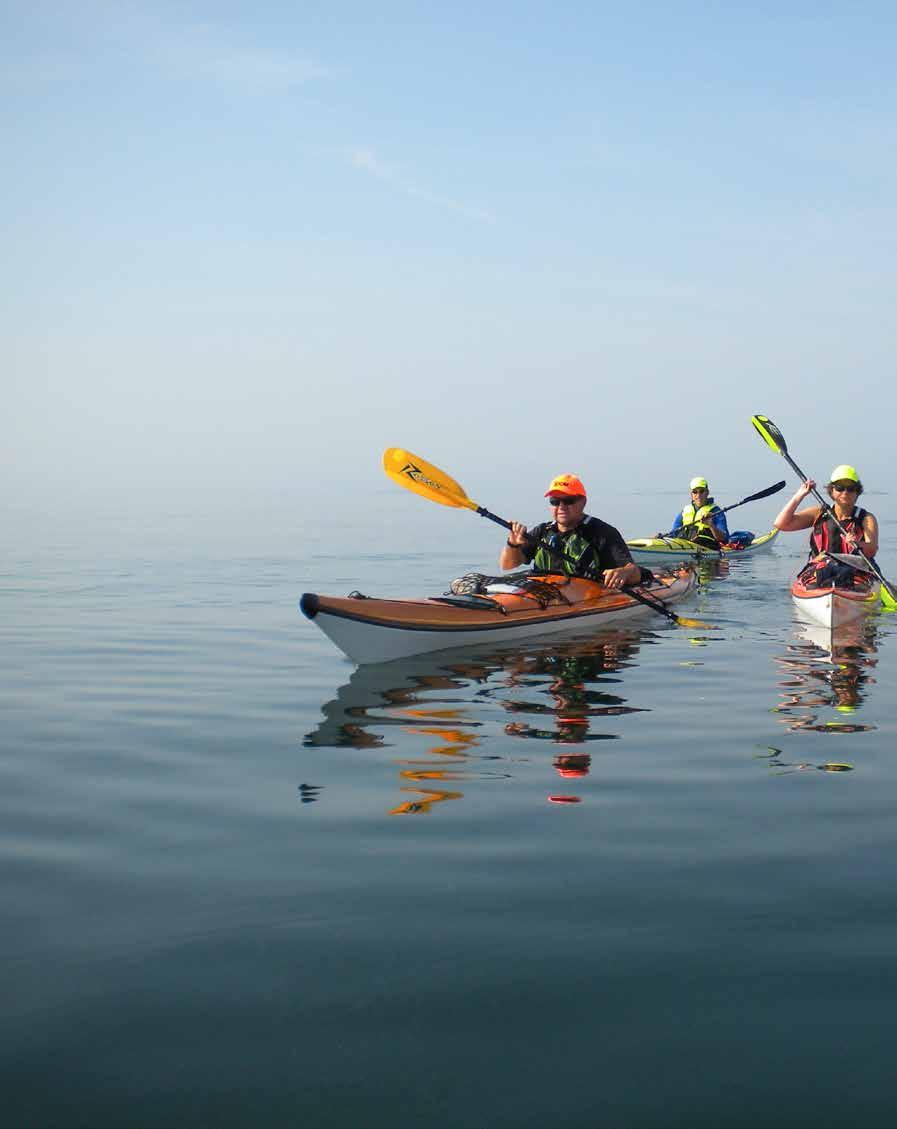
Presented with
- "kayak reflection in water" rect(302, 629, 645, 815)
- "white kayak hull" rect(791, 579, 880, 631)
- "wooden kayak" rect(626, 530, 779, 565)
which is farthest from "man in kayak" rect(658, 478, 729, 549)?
"kayak reflection in water" rect(302, 629, 645, 815)

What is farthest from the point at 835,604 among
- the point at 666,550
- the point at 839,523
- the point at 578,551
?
the point at 666,550

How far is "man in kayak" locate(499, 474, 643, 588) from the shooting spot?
1186cm

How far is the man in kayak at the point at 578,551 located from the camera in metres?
11.9

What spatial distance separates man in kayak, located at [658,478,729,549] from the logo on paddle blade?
32.7 ft

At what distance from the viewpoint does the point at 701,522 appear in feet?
71.1

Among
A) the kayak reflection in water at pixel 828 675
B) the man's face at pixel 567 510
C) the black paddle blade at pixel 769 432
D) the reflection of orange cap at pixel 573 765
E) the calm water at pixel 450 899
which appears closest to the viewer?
the calm water at pixel 450 899

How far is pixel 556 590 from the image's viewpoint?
11.7 metres

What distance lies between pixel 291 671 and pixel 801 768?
524cm

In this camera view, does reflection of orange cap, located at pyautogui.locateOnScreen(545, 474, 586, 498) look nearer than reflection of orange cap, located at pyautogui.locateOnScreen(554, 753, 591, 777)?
No

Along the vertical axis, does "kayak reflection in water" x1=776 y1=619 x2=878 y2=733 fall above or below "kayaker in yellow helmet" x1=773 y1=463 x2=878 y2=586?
below

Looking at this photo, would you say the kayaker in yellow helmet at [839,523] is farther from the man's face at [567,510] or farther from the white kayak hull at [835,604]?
the man's face at [567,510]

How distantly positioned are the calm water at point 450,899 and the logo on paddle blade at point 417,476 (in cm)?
322

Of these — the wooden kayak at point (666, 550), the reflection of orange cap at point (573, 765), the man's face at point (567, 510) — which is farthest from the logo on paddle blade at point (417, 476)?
the wooden kayak at point (666, 550)

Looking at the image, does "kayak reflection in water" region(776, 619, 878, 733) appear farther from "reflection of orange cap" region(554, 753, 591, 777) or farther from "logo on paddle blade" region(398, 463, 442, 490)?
"logo on paddle blade" region(398, 463, 442, 490)
